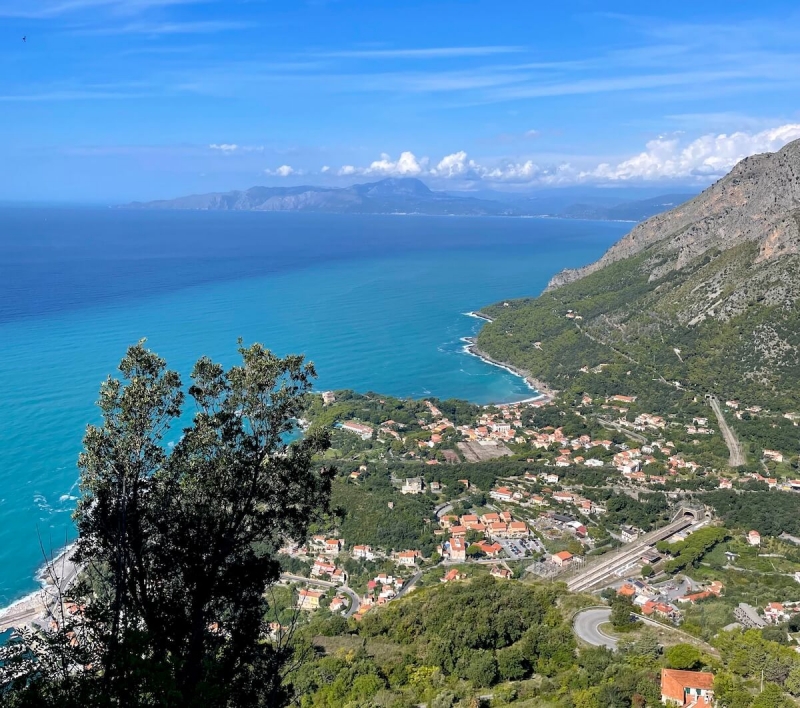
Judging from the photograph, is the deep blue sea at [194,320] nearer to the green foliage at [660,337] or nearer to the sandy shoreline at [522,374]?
the sandy shoreline at [522,374]

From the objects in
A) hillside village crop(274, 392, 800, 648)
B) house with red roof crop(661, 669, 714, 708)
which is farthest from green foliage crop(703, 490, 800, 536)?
house with red roof crop(661, 669, 714, 708)

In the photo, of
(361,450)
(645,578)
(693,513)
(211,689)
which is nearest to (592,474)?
(693,513)

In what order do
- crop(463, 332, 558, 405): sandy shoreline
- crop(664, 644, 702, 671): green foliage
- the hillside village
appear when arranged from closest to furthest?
crop(664, 644, 702, 671): green foliage < the hillside village < crop(463, 332, 558, 405): sandy shoreline

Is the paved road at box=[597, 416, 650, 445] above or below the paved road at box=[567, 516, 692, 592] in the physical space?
above

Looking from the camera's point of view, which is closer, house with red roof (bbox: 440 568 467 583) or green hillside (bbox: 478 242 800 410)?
house with red roof (bbox: 440 568 467 583)

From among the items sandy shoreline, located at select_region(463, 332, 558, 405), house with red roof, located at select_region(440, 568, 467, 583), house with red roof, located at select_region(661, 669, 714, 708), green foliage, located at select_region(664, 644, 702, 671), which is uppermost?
house with red roof, located at select_region(661, 669, 714, 708)

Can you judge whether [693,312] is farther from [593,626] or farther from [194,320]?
[194,320]

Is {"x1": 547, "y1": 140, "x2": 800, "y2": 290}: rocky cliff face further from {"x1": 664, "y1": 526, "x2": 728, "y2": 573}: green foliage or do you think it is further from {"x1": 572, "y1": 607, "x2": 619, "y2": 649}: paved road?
{"x1": 572, "y1": 607, "x2": 619, "y2": 649}: paved road
